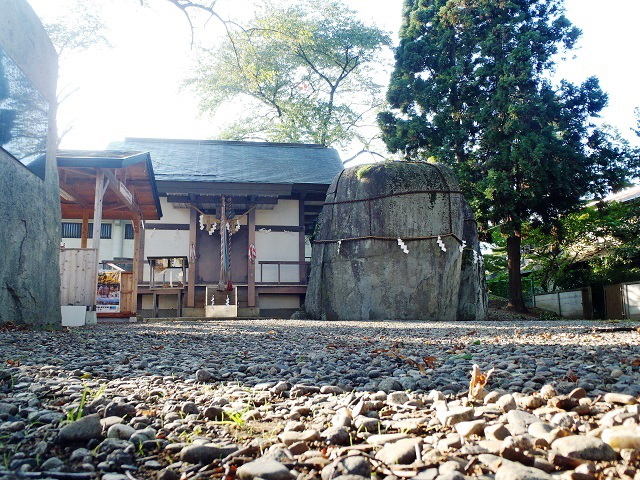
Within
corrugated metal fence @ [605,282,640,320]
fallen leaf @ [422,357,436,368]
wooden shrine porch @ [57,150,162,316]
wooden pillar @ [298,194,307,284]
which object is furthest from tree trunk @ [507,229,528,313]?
fallen leaf @ [422,357,436,368]

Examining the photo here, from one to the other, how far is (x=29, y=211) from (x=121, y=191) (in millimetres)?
3672

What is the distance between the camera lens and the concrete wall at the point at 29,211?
17.2 feet

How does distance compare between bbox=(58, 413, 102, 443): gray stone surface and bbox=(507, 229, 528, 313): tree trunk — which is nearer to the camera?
Result: bbox=(58, 413, 102, 443): gray stone surface

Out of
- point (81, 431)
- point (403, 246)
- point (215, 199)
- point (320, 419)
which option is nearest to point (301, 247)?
point (215, 199)

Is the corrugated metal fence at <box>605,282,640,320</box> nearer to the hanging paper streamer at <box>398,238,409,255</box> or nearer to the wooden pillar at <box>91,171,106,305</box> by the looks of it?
the hanging paper streamer at <box>398,238,409,255</box>

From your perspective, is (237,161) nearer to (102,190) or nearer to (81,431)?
(102,190)

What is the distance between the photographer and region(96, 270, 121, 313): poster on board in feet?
32.3

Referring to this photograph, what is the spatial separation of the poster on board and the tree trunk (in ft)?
35.7

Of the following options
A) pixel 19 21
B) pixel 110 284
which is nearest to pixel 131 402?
pixel 19 21

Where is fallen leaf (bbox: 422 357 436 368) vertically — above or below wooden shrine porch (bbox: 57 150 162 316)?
below

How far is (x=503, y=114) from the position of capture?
1457 cm

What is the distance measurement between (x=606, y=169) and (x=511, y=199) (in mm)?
3062

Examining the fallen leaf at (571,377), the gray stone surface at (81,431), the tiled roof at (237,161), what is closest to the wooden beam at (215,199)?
the tiled roof at (237,161)

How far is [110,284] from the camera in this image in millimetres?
9898
